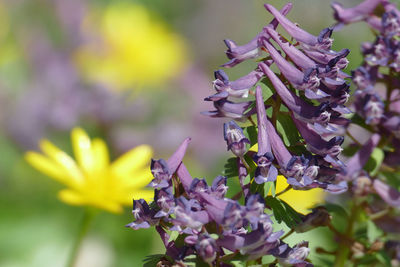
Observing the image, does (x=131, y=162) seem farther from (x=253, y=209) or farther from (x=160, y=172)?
(x=253, y=209)

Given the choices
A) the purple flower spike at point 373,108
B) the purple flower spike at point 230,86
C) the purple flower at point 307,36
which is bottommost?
the purple flower spike at point 373,108

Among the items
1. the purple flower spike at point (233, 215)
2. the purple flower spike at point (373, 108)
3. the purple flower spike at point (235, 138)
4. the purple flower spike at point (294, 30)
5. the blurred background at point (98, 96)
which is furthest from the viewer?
the blurred background at point (98, 96)

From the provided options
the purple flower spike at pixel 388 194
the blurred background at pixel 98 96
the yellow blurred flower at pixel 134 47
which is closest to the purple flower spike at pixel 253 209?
the purple flower spike at pixel 388 194

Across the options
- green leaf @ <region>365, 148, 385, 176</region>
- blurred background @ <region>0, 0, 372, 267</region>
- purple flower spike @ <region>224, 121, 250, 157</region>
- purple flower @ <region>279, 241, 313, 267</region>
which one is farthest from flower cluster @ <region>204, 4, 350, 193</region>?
blurred background @ <region>0, 0, 372, 267</region>

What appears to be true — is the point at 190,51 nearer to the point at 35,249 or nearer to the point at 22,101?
the point at 22,101

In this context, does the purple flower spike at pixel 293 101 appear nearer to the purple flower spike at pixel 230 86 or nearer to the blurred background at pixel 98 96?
the purple flower spike at pixel 230 86

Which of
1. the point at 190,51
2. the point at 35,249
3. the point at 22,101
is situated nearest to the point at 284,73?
the point at 35,249
